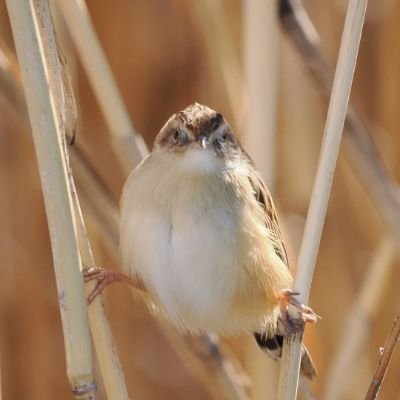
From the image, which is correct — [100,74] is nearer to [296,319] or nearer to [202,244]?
[202,244]

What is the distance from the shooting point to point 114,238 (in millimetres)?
2133

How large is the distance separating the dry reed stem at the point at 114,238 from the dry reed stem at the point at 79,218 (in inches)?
14.1

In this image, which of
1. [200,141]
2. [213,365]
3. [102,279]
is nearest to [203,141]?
[200,141]

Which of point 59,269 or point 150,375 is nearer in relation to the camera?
point 59,269

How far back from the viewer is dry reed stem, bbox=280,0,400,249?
2014mm

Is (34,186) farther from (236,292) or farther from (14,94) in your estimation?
(236,292)

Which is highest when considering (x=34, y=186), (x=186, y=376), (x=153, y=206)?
(x=153, y=206)

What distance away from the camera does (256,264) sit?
72.0 inches

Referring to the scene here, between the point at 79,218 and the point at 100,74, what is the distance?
0.56 m

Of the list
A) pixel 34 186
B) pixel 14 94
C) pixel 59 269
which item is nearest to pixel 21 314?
pixel 34 186

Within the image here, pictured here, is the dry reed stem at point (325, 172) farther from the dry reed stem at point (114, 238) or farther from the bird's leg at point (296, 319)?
the dry reed stem at point (114, 238)

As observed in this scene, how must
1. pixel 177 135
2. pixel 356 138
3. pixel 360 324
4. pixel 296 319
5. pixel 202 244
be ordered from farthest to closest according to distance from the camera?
pixel 360 324, pixel 356 138, pixel 177 135, pixel 202 244, pixel 296 319

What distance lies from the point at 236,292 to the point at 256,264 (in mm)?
77

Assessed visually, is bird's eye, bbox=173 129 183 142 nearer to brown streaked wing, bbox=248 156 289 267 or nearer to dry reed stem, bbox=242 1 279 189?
brown streaked wing, bbox=248 156 289 267
